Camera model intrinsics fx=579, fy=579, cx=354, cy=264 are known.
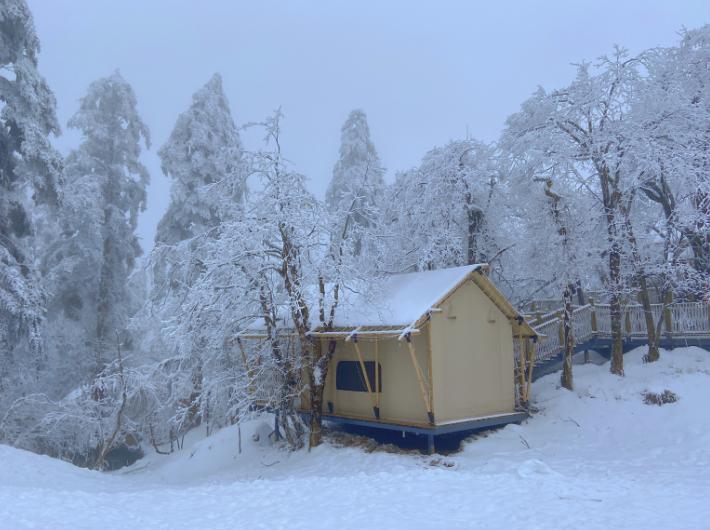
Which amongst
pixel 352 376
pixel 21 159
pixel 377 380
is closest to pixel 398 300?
pixel 377 380

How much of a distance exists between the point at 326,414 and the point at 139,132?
1718 cm

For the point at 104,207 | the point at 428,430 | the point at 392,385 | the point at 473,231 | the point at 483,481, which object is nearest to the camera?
the point at 483,481

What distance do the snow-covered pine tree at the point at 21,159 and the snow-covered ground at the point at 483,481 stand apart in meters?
3.81

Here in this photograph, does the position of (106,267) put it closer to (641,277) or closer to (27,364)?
(27,364)

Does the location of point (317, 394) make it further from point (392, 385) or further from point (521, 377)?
point (521, 377)

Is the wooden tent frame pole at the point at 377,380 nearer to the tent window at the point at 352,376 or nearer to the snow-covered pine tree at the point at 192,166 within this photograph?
the tent window at the point at 352,376

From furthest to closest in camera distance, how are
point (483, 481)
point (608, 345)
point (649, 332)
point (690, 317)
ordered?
point (608, 345) → point (690, 317) → point (649, 332) → point (483, 481)

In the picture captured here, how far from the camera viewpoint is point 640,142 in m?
16.5

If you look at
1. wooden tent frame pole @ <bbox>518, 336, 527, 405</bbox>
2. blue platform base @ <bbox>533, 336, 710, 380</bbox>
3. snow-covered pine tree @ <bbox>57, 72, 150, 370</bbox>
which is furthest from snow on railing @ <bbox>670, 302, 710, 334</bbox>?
snow-covered pine tree @ <bbox>57, 72, 150, 370</bbox>

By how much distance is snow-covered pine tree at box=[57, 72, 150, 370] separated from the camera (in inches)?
932

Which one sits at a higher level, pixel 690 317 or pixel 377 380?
pixel 690 317

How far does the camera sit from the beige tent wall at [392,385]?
46.6ft

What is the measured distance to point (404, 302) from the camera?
48.0 ft

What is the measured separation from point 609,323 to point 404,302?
8.44 m
